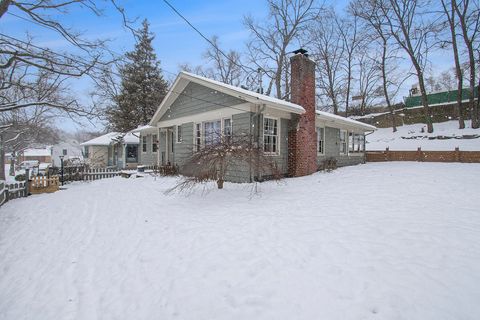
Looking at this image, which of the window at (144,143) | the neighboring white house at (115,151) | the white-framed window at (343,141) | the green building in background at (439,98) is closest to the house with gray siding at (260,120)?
the white-framed window at (343,141)

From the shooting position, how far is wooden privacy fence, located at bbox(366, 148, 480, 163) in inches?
576

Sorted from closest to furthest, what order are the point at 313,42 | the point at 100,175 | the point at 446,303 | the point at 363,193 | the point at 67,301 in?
the point at 446,303, the point at 67,301, the point at 363,193, the point at 100,175, the point at 313,42

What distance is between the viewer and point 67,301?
334 cm

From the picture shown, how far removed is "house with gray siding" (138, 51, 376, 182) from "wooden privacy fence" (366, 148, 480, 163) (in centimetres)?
515

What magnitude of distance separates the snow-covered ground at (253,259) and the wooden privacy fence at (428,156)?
33.8 ft

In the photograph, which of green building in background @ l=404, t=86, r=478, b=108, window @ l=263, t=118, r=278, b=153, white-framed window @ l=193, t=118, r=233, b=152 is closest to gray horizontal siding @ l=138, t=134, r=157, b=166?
white-framed window @ l=193, t=118, r=233, b=152

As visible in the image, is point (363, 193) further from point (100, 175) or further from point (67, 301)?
point (100, 175)

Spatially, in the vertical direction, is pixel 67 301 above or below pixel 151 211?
below

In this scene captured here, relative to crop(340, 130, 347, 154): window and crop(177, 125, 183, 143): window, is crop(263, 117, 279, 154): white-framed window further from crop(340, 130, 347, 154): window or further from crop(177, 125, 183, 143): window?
crop(340, 130, 347, 154): window

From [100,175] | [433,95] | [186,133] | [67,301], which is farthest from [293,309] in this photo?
[433,95]

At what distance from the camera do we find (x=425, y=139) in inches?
871

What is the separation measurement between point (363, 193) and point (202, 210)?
4.83m

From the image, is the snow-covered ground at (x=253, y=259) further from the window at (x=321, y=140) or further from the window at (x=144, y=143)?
the window at (x=144, y=143)

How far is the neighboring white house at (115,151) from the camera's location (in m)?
23.3
